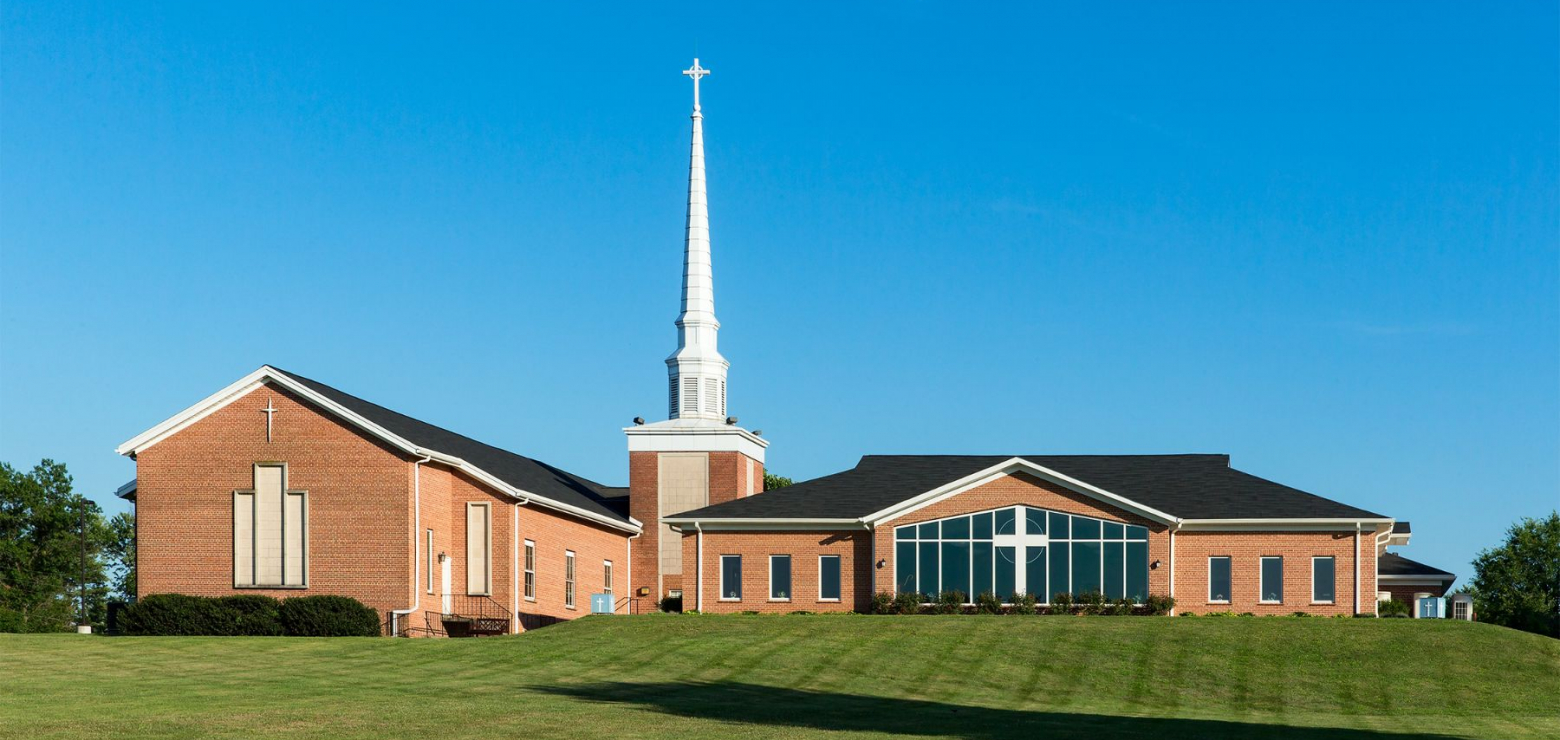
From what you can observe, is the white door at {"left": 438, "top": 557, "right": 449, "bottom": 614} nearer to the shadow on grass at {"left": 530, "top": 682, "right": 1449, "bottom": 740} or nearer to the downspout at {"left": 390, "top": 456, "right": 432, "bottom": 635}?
the downspout at {"left": 390, "top": 456, "right": 432, "bottom": 635}

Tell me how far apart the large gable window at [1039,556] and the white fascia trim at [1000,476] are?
77cm

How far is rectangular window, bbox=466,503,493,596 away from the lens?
53312 mm

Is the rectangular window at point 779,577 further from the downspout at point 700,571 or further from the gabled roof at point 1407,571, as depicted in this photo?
the gabled roof at point 1407,571

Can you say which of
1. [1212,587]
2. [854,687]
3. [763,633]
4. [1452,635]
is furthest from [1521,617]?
[854,687]

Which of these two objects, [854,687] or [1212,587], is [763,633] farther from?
[1212,587]

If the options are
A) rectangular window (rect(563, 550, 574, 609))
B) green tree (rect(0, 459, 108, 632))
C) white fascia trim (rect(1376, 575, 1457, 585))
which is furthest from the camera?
green tree (rect(0, 459, 108, 632))

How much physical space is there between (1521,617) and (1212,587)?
33.9 m

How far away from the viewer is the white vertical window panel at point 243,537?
49.5 meters

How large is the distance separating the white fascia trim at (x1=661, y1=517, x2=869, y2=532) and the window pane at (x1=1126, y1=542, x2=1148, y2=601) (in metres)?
7.78

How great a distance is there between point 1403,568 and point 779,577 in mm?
27404

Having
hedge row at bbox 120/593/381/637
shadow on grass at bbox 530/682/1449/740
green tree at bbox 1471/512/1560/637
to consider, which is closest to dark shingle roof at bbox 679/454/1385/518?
hedge row at bbox 120/593/381/637

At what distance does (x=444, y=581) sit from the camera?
52312 millimetres

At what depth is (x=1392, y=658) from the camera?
4281 centimetres

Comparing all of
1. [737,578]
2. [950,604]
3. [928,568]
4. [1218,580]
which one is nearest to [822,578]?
[737,578]
